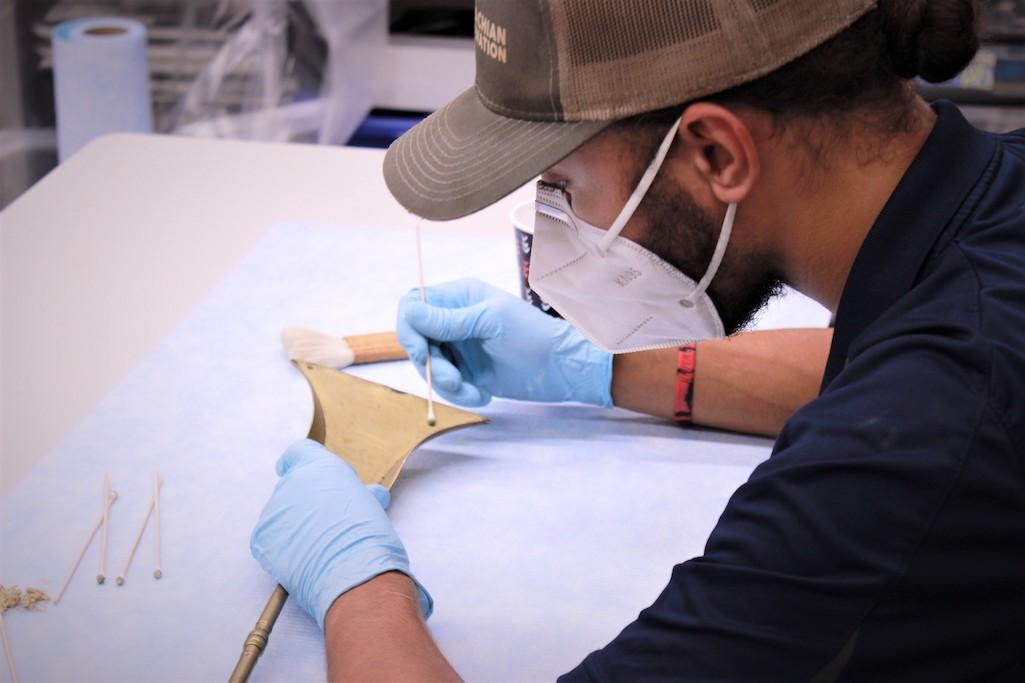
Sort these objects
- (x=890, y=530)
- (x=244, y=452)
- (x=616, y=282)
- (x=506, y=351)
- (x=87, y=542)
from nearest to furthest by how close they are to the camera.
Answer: (x=890, y=530)
(x=616, y=282)
(x=87, y=542)
(x=244, y=452)
(x=506, y=351)

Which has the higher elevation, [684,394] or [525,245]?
[525,245]

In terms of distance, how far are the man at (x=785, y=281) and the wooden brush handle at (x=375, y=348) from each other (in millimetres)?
369

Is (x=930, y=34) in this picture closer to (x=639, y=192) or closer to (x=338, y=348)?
(x=639, y=192)

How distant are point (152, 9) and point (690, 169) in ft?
9.02

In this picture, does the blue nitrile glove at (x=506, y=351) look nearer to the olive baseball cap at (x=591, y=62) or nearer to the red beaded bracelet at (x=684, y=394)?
the red beaded bracelet at (x=684, y=394)

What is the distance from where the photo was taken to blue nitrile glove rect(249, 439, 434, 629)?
43.8 inches

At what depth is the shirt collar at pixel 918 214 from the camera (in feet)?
2.98

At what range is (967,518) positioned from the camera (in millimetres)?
779

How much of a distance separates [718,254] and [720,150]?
11 centimetres

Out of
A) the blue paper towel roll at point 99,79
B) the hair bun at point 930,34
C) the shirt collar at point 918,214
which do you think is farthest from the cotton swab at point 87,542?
the blue paper towel roll at point 99,79

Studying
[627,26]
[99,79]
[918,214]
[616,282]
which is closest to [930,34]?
[918,214]

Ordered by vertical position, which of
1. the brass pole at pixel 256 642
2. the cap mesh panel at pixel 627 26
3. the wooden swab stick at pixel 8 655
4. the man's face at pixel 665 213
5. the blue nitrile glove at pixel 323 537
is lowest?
the wooden swab stick at pixel 8 655

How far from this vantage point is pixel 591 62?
0.90 meters

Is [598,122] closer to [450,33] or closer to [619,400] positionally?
[619,400]
